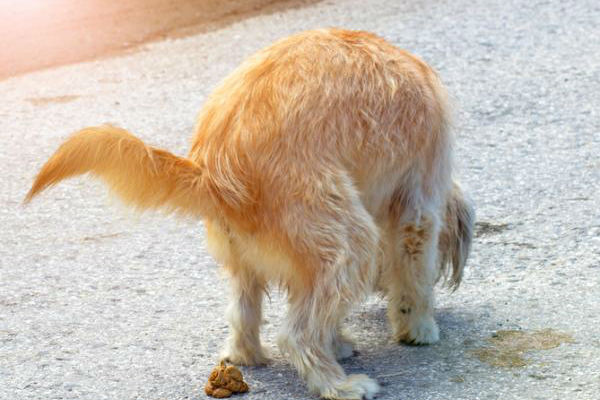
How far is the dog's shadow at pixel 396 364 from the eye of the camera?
4277 mm

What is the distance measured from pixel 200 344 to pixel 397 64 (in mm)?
1491

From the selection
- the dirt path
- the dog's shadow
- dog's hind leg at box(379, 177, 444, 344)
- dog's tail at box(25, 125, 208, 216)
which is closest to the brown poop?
the dog's shadow

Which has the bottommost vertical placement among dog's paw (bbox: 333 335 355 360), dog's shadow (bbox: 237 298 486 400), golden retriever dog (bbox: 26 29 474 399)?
dog's shadow (bbox: 237 298 486 400)

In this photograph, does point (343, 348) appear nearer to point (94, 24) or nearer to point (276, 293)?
point (276, 293)

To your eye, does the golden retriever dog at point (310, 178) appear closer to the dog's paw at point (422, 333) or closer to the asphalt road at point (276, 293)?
the dog's paw at point (422, 333)

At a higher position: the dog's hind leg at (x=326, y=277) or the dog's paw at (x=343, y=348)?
the dog's hind leg at (x=326, y=277)

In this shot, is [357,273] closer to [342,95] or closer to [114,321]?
[342,95]

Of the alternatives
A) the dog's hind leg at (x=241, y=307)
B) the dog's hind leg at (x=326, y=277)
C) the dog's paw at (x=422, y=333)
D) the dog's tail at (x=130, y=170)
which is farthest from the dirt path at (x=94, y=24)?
the dog's hind leg at (x=326, y=277)

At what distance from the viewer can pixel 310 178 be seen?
406 cm

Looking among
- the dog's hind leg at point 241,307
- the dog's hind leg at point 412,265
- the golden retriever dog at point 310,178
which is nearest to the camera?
the golden retriever dog at point 310,178

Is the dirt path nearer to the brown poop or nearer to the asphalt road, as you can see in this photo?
the asphalt road

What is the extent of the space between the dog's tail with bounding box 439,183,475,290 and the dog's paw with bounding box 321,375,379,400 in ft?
3.05

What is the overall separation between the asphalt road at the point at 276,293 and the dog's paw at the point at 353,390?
5.7 inches

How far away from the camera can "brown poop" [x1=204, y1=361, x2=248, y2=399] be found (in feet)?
13.7
